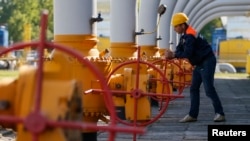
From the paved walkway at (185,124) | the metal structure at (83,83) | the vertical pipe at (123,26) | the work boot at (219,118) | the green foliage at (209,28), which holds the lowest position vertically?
the paved walkway at (185,124)

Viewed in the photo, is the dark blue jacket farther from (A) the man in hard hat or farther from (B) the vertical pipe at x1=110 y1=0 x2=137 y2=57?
(B) the vertical pipe at x1=110 y1=0 x2=137 y2=57

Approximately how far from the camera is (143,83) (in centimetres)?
872

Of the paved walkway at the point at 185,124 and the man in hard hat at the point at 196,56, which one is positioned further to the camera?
the man in hard hat at the point at 196,56

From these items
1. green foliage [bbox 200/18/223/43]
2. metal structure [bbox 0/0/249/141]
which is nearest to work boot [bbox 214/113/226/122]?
metal structure [bbox 0/0/249/141]

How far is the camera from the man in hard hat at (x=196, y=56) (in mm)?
9852

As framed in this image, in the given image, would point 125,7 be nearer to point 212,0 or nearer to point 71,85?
point 71,85

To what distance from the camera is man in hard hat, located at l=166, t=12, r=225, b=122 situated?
32.3ft

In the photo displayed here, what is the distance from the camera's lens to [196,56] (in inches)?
398

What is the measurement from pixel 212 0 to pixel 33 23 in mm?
26511

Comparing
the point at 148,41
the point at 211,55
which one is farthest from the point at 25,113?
the point at 148,41

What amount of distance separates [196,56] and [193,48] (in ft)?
0.72

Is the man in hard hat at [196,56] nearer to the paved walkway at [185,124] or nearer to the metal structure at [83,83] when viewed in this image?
the paved walkway at [185,124]

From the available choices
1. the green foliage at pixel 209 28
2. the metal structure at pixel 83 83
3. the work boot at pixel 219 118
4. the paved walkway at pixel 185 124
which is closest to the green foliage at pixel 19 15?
the green foliage at pixel 209 28

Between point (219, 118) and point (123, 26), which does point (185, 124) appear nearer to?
point (219, 118)
